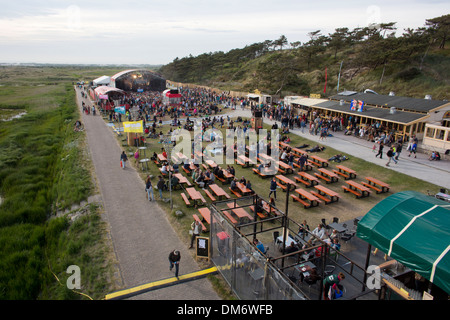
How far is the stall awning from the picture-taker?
6.68 m

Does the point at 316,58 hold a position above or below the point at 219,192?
above

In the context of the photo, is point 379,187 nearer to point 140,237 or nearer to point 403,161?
point 403,161

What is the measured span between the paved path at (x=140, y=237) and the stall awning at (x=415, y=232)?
5140 mm

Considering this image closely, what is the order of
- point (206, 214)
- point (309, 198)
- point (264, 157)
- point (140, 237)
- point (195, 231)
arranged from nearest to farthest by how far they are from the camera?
point (195, 231), point (140, 237), point (206, 214), point (309, 198), point (264, 157)

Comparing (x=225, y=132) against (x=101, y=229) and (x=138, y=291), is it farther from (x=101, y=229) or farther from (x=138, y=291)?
(x=138, y=291)

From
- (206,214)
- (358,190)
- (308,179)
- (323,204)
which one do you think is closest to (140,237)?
(206,214)

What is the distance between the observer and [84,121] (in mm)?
35250

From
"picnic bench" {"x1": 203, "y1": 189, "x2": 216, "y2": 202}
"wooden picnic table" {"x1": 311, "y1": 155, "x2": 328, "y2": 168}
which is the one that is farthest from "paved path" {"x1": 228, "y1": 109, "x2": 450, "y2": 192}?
"picnic bench" {"x1": 203, "y1": 189, "x2": 216, "y2": 202}

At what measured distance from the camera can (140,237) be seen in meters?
11.3

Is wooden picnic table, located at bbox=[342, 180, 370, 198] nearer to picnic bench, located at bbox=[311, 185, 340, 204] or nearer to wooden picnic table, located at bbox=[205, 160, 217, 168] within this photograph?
picnic bench, located at bbox=[311, 185, 340, 204]

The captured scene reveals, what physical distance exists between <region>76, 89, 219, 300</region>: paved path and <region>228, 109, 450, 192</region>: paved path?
1500cm

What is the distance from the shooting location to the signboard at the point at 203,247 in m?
9.78

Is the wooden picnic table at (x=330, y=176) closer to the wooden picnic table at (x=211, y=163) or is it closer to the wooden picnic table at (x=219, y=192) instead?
the wooden picnic table at (x=219, y=192)

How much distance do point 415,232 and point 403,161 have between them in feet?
48.1
